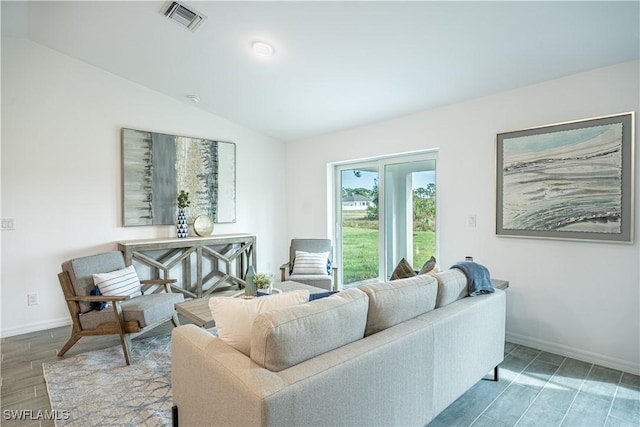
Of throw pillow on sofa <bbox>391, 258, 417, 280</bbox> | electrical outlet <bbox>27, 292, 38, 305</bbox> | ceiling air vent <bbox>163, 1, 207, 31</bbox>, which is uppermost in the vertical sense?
ceiling air vent <bbox>163, 1, 207, 31</bbox>

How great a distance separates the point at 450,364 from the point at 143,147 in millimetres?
4069

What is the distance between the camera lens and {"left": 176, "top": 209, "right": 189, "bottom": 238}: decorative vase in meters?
4.30

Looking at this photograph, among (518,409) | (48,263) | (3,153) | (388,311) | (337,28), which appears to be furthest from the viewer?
(48,263)

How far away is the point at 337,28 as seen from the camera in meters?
2.60

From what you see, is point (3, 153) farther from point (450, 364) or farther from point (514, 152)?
point (514, 152)

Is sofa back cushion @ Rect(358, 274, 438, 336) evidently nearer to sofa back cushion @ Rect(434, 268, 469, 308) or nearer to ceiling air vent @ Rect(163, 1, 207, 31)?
sofa back cushion @ Rect(434, 268, 469, 308)

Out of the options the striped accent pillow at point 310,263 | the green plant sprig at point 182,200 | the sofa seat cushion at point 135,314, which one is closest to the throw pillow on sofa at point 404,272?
the striped accent pillow at point 310,263

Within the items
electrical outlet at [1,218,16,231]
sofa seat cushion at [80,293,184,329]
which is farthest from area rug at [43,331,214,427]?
electrical outlet at [1,218,16,231]

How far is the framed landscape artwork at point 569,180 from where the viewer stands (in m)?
2.53

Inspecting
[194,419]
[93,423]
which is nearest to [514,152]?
[194,419]

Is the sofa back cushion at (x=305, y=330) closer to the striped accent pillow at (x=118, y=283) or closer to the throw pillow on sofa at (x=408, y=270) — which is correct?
the throw pillow on sofa at (x=408, y=270)

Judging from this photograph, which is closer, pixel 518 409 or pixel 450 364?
pixel 450 364

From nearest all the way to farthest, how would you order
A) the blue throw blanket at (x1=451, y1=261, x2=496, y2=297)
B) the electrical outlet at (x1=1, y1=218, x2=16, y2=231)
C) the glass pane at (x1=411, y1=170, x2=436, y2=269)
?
1. the blue throw blanket at (x1=451, y1=261, x2=496, y2=297)
2. the electrical outlet at (x1=1, y1=218, x2=16, y2=231)
3. the glass pane at (x1=411, y1=170, x2=436, y2=269)

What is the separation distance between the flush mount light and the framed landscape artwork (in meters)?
2.28
